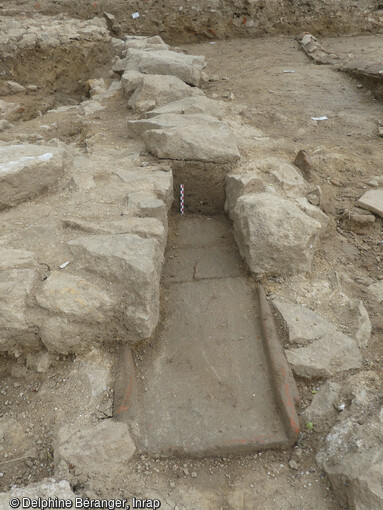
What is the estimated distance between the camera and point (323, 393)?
203cm

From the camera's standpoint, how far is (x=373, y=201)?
3197mm

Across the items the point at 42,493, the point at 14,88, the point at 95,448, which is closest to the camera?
the point at 42,493

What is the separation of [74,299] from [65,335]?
7.2 inches

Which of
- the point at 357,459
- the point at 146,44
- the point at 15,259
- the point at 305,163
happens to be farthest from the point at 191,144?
the point at 146,44

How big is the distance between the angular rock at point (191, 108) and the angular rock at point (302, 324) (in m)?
2.36

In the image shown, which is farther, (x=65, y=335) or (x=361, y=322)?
(x=361, y=322)

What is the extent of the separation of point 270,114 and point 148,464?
3.81 meters

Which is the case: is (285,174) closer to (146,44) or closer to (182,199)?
(182,199)

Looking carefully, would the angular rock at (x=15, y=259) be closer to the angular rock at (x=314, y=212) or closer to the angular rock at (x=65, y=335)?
the angular rock at (x=65, y=335)

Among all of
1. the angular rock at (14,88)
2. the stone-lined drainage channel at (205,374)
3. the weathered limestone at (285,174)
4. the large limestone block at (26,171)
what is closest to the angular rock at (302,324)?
the stone-lined drainage channel at (205,374)

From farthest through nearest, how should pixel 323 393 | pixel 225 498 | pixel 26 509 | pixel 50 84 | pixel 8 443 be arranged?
1. pixel 50 84
2. pixel 323 393
3. pixel 8 443
4. pixel 225 498
5. pixel 26 509

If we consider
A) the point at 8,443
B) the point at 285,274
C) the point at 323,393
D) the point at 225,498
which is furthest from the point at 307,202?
the point at 8,443

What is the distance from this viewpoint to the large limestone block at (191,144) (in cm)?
338

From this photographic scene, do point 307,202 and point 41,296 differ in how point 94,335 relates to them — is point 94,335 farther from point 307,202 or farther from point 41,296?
point 307,202
